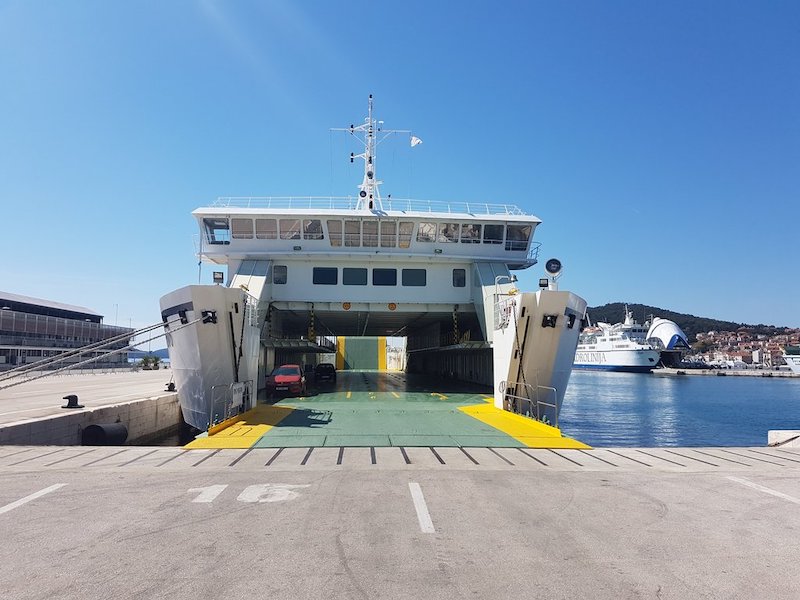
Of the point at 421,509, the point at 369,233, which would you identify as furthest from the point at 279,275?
the point at 421,509

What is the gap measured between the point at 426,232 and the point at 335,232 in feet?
13.5

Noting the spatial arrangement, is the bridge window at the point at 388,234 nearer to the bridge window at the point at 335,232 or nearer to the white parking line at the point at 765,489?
the bridge window at the point at 335,232

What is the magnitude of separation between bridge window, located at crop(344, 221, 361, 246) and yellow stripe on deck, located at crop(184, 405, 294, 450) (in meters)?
8.37

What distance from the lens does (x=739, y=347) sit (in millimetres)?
195500

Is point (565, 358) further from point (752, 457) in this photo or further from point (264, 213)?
point (264, 213)

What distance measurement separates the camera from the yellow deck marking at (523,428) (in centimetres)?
1149

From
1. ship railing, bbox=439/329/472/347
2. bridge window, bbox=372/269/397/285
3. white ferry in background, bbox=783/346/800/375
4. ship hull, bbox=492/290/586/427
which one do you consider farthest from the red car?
white ferry in background, bbox=783/346/800/375

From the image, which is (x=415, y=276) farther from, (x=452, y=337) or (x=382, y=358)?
(x=382, y=358)

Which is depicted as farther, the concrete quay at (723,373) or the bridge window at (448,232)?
the concrete quay at (723,373)

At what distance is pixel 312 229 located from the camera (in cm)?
2247

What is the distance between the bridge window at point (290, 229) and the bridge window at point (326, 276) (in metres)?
1.83

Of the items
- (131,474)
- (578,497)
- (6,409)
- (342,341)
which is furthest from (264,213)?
(342,341)

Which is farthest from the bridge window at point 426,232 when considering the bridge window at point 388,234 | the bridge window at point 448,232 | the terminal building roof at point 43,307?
the terminal building roof at point 43,307

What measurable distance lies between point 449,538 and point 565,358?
Result: 1259 cm
